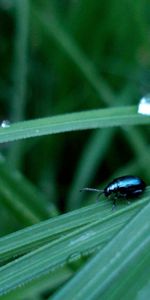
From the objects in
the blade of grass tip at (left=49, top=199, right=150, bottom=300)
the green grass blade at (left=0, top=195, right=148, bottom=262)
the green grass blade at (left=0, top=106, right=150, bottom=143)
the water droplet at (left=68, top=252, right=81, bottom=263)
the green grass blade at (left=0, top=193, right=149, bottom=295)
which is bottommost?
the blade of grass tip at (left=49, top=199, right=150, bottom=300)

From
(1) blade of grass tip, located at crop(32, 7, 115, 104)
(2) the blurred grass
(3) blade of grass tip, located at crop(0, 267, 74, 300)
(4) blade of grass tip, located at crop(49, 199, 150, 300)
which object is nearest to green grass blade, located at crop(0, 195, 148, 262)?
(4) blade of grass tip, located at crop(49, 199, 150, 300)

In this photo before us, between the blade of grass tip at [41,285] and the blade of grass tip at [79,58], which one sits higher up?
the blade of grass tip at [79,58]

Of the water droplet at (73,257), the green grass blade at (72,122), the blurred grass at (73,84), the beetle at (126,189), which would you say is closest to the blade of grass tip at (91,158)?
the blurred grass at (73,84)

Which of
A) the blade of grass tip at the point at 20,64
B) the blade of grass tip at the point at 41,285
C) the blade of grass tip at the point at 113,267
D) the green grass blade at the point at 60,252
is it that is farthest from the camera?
the blade of grass tip at the point at 20,64

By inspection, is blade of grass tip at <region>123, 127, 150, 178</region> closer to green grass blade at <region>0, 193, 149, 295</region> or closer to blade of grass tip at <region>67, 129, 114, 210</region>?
blade of grass tip at <region>67, 129, 114, 210</region>

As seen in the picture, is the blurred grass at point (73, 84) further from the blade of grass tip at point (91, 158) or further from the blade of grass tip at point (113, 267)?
the blade of grass tip at point (113, 267)

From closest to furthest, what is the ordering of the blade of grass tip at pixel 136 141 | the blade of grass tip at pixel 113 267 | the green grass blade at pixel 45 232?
the blade of grass tip at pixel 113 267
the green grass blade at pixel 45 232
the blade of grass tip at pixel 136 141

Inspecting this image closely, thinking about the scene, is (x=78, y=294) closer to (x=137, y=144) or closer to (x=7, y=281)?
(x=7, y=281)

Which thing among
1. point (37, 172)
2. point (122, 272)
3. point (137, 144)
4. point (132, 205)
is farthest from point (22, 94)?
point (122, 272)
